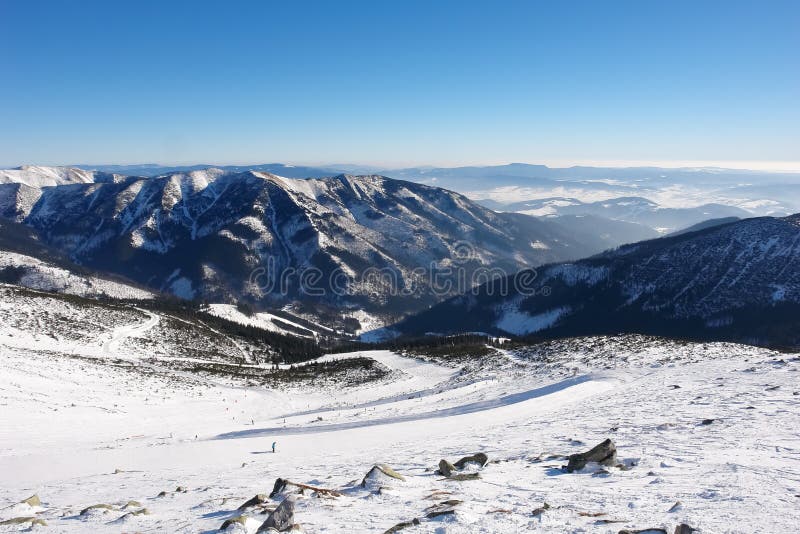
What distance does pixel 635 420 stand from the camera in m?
19.1

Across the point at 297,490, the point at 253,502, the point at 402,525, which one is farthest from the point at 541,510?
the point at 253,502

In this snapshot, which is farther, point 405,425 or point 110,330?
point 110,330

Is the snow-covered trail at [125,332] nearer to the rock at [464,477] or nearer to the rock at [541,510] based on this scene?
the rock at [464,477]

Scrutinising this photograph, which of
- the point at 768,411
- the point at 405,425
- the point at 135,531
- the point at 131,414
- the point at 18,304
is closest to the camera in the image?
the point at 135,531

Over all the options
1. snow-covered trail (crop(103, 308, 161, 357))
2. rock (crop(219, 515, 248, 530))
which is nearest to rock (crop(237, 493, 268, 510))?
rock (crop(219, 515, 248, 530))

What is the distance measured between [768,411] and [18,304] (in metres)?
82.5

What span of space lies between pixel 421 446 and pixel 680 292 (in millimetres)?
151791

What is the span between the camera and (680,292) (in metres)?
140

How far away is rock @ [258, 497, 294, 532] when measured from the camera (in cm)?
870

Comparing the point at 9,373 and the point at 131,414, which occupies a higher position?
the point at 9,373

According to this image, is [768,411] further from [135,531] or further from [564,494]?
[135,531]

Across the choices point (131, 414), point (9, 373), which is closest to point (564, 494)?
point (131, 414)

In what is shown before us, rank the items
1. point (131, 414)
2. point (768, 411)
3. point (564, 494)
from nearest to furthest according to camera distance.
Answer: point (564, 494) < point (768, 411) < point (131, 414)

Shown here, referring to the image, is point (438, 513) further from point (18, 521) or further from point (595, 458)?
point (18, 521)
